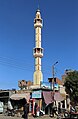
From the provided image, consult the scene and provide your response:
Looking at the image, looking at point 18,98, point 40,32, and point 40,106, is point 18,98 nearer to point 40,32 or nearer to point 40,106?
point 40,106

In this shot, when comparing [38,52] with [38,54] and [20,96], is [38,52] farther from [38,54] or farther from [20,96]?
[20,96]

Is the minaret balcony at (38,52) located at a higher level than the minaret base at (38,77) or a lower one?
higher

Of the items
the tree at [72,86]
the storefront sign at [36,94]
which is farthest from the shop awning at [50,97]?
the tree at [72,86]

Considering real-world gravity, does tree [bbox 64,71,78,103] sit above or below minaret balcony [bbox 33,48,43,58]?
below

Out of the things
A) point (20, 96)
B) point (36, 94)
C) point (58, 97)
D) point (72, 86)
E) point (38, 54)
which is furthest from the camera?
point (38, 54)

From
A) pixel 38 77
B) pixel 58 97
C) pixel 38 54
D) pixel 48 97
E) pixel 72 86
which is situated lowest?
pixel 48 97

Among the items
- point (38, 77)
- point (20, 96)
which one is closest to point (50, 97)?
point (20, 96)

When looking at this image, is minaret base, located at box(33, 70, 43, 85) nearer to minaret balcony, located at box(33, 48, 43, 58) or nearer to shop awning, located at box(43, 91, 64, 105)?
minaret balcony, located at box(33, 48, 43, 58)

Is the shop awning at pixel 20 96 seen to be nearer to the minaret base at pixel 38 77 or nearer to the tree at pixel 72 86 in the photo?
the tree at pixel 72 86

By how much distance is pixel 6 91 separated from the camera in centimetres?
5116

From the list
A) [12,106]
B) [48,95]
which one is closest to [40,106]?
[48,95]

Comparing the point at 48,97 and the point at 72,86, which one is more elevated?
the point at 72,86

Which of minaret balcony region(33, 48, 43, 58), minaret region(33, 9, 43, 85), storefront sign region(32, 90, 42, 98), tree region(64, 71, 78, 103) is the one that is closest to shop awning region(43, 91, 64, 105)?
storefront sign region(32, 90, 42, 98)

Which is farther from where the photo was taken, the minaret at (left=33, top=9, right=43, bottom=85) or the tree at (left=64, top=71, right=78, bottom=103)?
the minaret at (left=33, top=9, right=43, bottom=85)
